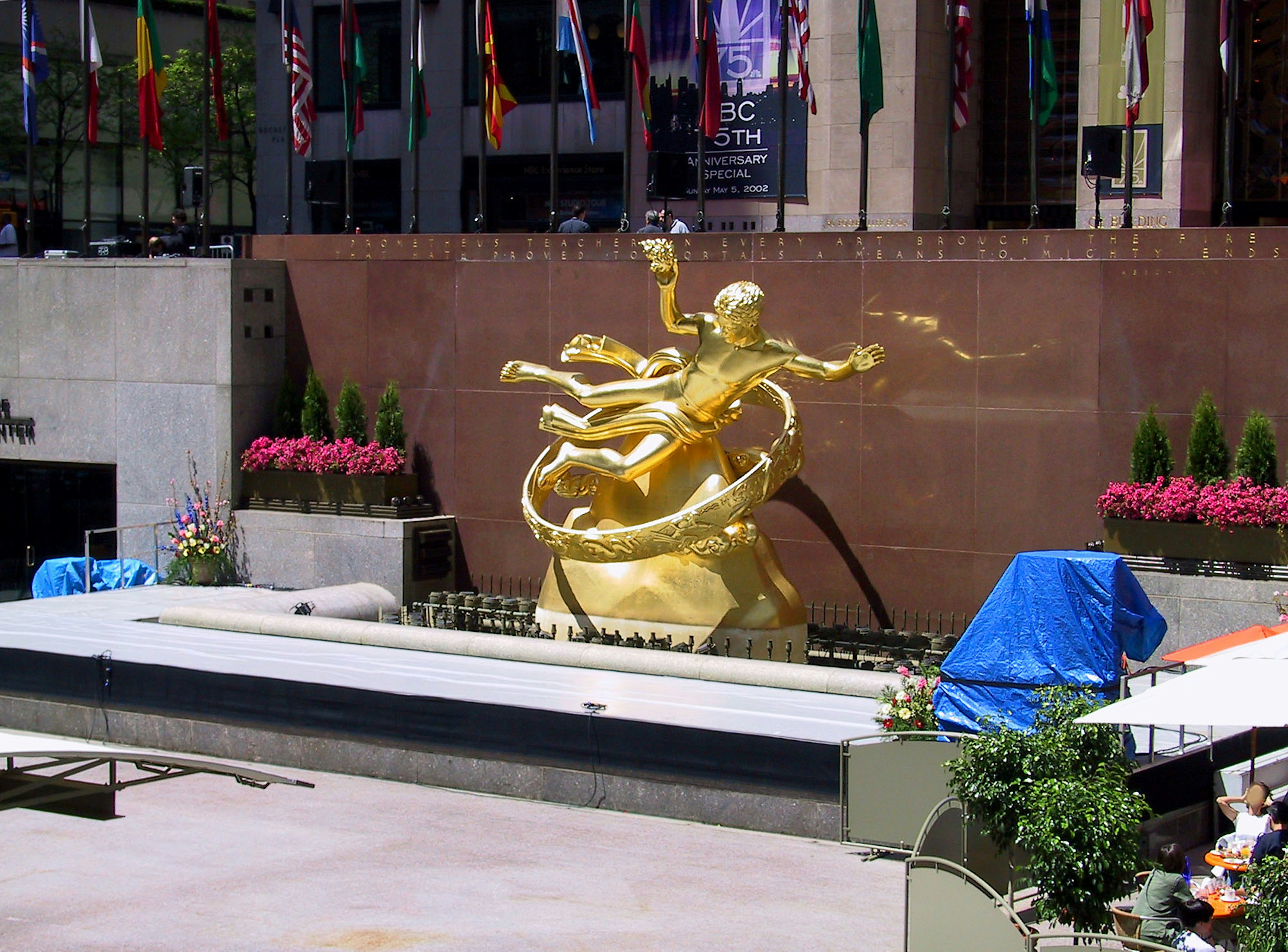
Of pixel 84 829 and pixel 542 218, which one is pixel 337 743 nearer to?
pixel 84 829

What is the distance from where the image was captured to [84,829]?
48.2 feet

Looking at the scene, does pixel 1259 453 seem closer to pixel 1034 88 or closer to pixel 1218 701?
pixel 1034 88

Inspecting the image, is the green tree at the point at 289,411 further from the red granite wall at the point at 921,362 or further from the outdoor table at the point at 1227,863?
the outdoor table at the point at 1227,863

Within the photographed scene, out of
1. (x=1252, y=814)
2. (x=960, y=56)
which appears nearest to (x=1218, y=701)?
(x=1252, y=814)

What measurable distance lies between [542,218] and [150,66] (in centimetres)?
1539

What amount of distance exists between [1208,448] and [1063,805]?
9649 millimetres

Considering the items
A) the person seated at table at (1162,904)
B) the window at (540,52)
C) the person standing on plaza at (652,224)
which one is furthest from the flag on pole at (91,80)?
the person seated at table at (1162,904)

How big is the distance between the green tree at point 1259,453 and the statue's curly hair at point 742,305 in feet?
17.4

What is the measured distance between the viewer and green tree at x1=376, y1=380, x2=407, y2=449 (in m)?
24.6

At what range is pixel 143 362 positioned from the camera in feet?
84.2

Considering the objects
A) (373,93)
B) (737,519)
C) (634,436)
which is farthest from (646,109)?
(373,93)

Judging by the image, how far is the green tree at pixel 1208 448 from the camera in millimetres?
19391

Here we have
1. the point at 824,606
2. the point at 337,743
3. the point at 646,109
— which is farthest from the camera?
the point at 646,109

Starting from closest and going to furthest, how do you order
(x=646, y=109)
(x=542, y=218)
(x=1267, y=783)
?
1. (x=1267, y=783)
2. (x=646, y=109)
3. (x=542, y=218)
